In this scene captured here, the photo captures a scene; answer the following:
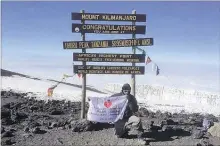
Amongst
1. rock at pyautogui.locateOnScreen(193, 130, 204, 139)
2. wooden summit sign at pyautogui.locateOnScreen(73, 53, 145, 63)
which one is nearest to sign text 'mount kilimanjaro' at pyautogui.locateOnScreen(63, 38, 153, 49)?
wooden summit sign at pyautogui.locateOnScreen(73, 53, 145, 63)

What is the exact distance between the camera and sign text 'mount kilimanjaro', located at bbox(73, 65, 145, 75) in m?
15.4

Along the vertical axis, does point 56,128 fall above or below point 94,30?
below

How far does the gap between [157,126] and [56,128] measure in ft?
10.3

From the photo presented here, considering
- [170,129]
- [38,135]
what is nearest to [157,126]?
[170,129]

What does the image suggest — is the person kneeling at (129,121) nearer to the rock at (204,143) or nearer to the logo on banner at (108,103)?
the logo on banner at (108,103)

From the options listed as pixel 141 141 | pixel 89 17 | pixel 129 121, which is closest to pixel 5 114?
pixel 89 17

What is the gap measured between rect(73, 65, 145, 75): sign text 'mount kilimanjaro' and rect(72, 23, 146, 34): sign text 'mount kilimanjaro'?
1181 millimetres

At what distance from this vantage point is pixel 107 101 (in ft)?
45.5

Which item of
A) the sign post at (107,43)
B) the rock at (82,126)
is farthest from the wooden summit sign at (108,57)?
the rock at (82,126)

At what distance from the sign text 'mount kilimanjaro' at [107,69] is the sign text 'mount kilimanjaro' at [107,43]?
2.31ft

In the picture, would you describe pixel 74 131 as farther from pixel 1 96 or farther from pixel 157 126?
pixel 1 96

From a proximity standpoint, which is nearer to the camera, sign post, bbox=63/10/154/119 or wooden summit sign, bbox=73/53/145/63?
sign post, bbox=63/10/154/119

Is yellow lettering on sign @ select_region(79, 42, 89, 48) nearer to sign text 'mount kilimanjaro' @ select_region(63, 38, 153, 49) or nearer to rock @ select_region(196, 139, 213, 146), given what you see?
sign text 'mount kilimanjaro' @ select_region(63, 38, 153, 49)

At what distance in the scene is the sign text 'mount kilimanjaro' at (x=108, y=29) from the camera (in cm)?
1509
